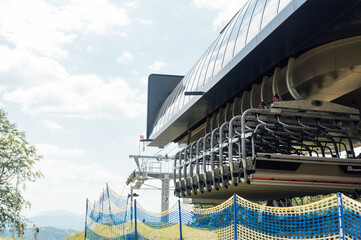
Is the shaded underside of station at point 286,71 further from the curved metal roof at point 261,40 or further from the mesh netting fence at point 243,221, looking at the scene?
the mesh netting fence at point 243,221

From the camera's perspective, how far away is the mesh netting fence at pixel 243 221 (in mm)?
5422

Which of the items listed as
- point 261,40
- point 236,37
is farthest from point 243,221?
point 236,37

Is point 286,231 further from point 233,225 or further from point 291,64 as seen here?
point 291,64

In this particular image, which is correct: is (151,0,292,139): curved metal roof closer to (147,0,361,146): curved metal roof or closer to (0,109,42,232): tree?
(147,0,361,146): curved metal roof

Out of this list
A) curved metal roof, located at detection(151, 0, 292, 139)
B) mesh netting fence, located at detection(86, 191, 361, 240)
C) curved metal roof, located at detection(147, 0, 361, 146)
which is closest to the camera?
mesh netting fence, located at detection(86, 191, 361, 240)

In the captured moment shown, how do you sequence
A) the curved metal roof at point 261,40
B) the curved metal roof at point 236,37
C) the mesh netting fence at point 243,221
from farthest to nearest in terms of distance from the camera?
the curved metal roof at point 236,37
the curved metal roof at point 261,40
the mesh netting fence at point 243,221

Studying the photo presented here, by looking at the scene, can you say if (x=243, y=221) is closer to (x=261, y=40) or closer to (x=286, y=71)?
(x=261, y=40)

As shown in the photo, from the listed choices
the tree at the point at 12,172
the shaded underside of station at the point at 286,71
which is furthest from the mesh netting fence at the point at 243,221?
the tree at the point at 12,172

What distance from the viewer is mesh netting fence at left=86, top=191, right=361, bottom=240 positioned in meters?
5.42

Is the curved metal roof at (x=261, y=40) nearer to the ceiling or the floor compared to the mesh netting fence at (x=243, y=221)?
nearer to the ceiling

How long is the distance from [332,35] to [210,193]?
7472 millimetres

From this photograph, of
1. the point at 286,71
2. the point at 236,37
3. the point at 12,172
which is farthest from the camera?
the point at 12,172

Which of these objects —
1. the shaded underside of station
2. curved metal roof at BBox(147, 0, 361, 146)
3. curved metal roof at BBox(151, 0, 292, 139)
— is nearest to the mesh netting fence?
the shaded underside of station

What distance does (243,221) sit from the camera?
7.41 m
